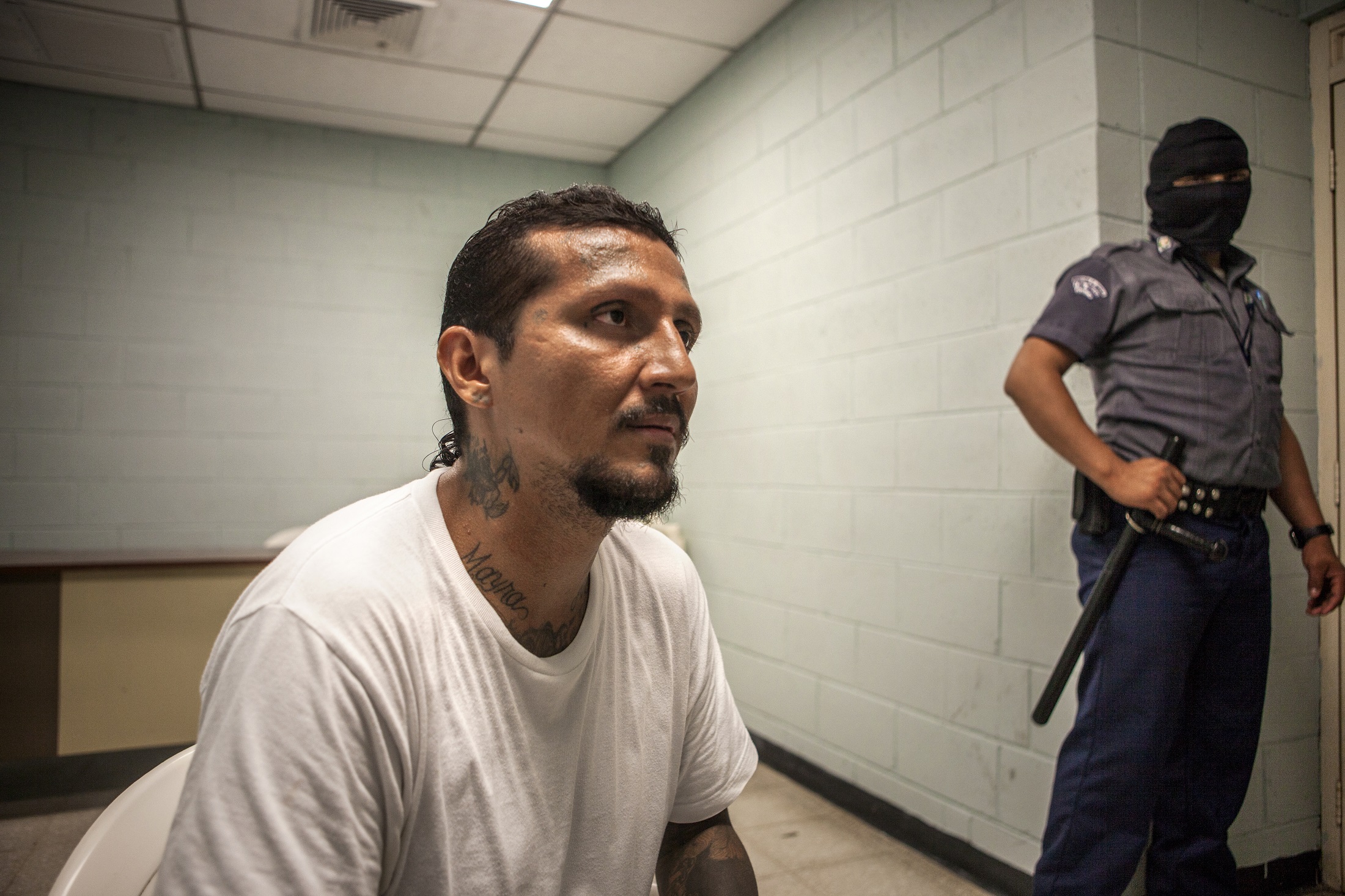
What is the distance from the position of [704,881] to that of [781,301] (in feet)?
7.78

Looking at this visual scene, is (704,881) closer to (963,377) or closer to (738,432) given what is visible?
(963,377)

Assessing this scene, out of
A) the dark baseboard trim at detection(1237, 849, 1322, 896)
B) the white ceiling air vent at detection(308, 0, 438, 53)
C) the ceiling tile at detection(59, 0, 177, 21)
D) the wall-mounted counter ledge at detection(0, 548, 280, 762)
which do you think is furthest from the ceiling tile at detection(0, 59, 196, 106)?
the dark baseboard trim at detection(1237, 849, 1322, 896)

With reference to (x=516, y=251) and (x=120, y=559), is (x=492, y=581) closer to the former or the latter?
(x=516, y=251)

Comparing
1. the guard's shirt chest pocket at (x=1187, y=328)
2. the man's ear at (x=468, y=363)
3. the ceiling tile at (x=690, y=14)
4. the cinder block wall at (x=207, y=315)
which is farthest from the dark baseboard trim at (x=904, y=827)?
the ceiling tile at (x=690, y=14)

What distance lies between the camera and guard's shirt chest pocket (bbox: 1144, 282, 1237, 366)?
1622 mm

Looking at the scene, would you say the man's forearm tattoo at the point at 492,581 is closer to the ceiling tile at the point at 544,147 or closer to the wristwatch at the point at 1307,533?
the wristwatch at the point at 1307,533

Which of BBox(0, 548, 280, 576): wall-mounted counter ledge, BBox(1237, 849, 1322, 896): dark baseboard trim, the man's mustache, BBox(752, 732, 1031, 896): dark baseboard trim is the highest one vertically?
the man's mustache

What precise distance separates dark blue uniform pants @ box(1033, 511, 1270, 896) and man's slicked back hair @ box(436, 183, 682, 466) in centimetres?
119

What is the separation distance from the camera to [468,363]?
0.92 m

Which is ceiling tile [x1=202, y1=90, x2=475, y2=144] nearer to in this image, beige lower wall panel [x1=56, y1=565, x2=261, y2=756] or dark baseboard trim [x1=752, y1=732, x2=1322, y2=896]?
beige lower wall panel [x1=56, y1=565, x2=261, y2=756]

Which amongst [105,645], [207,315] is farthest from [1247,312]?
[207,315]

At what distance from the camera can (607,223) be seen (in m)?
0.89

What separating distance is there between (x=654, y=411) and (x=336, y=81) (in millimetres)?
3428

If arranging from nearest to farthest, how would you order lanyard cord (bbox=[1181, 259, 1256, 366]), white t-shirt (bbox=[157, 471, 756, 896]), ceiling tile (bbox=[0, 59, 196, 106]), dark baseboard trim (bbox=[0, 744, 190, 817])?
white t-shirt (bbox=[157, 471, 756, 896]) < lanyard cord (bbox=[1181, 259, 1256, 366]) < dark baseboard trim (bbox=[0, 744, 190, 817]) < ceiling tile (bbox=[0, 59, 196, 106])
